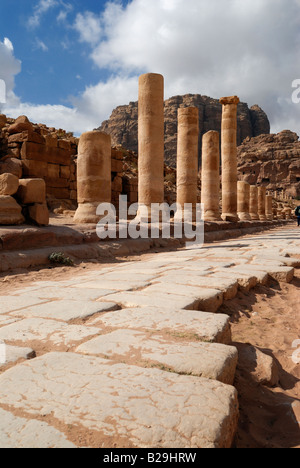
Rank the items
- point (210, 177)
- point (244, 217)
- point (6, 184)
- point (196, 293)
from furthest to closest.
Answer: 1. point (244, 217)
2. point (210, 177)
3. point (6, 184)
4. point (196, 293)

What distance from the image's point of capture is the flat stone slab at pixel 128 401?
141 centimetres

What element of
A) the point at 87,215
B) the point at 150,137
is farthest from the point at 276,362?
the point at 150,137

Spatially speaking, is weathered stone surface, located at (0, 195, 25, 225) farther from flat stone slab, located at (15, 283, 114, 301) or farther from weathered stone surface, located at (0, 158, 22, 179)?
flat stone slab, located at (15, 283, 114, 301)

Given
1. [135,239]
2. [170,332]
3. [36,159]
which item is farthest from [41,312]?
[36,159]

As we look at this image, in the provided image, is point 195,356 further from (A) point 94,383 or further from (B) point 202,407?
Answer: (A) point 94,383

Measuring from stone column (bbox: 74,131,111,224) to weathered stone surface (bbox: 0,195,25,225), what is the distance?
7.54 ft

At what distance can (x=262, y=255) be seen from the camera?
6789 millimetres

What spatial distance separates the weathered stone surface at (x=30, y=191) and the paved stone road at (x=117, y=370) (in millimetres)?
3974

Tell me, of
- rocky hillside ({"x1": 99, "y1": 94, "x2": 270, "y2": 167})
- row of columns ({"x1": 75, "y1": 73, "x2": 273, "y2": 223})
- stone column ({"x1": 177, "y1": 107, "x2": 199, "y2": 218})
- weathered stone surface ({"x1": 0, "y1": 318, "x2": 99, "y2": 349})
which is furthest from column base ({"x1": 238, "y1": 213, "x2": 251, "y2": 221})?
rocky hillside ({"x1": 99, "y1": 94, "x2": 270, "y2": 167})

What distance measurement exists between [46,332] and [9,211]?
194 inches

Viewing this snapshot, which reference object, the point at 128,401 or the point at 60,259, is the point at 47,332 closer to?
the point at 128,401

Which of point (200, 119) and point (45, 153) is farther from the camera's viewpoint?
point (200, 119)

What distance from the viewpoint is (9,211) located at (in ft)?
22.5

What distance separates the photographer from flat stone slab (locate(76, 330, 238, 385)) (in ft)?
6.41
